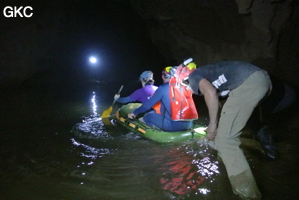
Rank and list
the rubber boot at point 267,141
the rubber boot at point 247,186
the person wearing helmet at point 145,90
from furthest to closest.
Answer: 1. the person wearing helmet at point 145,90
2. the rubber boot at point 267,141
3. the rubber boot at point 247,186

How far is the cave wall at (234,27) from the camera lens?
694 centimetres

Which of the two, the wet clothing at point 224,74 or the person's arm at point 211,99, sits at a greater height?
the wet clothing at point 224,74

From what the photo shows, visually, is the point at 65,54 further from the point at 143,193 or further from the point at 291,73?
the point at 143,193

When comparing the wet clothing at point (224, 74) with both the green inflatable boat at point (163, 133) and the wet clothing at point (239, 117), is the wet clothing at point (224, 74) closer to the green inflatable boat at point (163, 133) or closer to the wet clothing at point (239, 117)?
the wet clothing at point (239, 117)

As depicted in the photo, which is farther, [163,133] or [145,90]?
[145,90]

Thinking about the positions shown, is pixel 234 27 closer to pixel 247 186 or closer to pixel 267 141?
pixel 267 141

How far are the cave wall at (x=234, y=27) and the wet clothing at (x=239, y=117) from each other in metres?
4.94

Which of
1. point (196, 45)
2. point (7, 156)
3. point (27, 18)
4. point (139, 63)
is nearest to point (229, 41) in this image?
point (196, 45)

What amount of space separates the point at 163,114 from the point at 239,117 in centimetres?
235

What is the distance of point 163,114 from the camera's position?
4895 mm

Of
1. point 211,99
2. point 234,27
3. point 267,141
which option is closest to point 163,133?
point 267,141

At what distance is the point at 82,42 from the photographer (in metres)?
23.4

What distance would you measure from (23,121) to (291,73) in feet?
25.8

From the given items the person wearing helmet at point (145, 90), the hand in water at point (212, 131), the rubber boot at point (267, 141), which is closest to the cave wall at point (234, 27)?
the person wearing helmet at point (145, 90)
